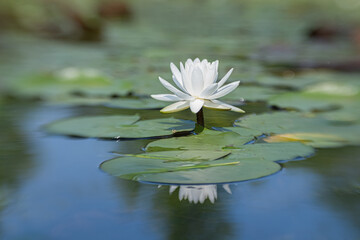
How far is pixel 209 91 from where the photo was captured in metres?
1.59

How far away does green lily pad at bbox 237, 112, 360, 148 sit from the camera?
168cm

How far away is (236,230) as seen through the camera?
0.98 m

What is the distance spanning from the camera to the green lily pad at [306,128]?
1.68 metres

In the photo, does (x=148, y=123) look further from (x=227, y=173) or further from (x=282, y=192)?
(x=282, y=192)

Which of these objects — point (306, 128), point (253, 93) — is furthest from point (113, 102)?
point (306, 128)

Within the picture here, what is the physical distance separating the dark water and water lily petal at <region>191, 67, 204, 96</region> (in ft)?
0.94

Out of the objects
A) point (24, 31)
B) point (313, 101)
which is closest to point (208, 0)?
point (24, 31)

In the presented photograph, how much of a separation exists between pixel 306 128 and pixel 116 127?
74 cm

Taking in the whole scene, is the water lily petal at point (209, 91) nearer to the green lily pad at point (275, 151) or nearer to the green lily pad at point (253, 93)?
the green lily pad at point (275, 151)

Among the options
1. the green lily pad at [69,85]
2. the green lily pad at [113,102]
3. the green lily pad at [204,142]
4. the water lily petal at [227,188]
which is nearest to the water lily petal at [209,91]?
the green lily pad at [204,142]

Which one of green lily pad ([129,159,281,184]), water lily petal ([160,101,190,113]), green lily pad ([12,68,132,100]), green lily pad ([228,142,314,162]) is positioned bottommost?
green lily pad ([129,159,281,184])

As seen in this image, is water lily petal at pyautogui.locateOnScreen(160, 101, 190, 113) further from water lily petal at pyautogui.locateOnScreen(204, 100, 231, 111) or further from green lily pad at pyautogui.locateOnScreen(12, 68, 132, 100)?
green lily pad at pyautogui.locateOnScreen(12, 68, 132, 100)

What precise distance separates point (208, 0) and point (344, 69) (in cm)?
1412

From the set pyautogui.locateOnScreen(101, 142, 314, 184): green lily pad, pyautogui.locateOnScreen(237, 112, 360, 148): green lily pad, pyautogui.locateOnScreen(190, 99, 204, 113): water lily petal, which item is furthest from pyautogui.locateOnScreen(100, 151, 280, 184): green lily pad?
pyautogui.locateOnScreen(237, 112, 360, 148): green lily pad
